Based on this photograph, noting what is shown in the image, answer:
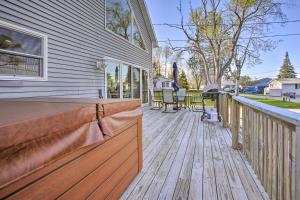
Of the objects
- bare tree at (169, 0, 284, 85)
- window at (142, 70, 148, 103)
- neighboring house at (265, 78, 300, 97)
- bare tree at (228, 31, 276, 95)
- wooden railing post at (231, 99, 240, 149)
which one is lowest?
wooden railing post at (231, 99, 240, 149)

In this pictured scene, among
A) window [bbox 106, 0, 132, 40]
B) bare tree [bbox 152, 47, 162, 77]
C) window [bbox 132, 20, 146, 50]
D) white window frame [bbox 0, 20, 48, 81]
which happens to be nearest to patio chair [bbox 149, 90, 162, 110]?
window [bbox 132, 20, 146, 50]

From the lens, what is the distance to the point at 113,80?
7387 mm

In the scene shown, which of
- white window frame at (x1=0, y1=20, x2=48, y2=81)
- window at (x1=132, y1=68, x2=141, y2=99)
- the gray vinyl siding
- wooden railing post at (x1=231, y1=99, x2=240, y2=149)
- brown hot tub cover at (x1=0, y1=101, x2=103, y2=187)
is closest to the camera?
brown hot tub cover at (x1=0, y1=101, x2=103, y2=187)

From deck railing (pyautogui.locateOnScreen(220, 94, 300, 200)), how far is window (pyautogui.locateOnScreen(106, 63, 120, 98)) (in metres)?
4.77

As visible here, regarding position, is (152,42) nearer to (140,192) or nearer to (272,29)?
(272,29)

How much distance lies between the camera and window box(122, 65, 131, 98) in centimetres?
820

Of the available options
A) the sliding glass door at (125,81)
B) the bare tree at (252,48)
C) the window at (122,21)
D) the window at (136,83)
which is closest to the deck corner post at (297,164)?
the sliding glass door at (125,81)

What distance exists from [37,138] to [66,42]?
173 inches

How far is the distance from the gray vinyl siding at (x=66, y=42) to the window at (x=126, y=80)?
93 centimetres

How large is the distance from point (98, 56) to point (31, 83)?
2701mm

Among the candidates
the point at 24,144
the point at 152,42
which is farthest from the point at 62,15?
the point at 152,42

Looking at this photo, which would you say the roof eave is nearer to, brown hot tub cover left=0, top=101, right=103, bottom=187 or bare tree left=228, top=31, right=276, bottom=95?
bare tree left=228, top=31, right=276, bottom=95

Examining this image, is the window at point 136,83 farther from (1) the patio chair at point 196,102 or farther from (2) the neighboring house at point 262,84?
(2) the neighboring house at point 262,84

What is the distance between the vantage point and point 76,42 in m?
5.38
